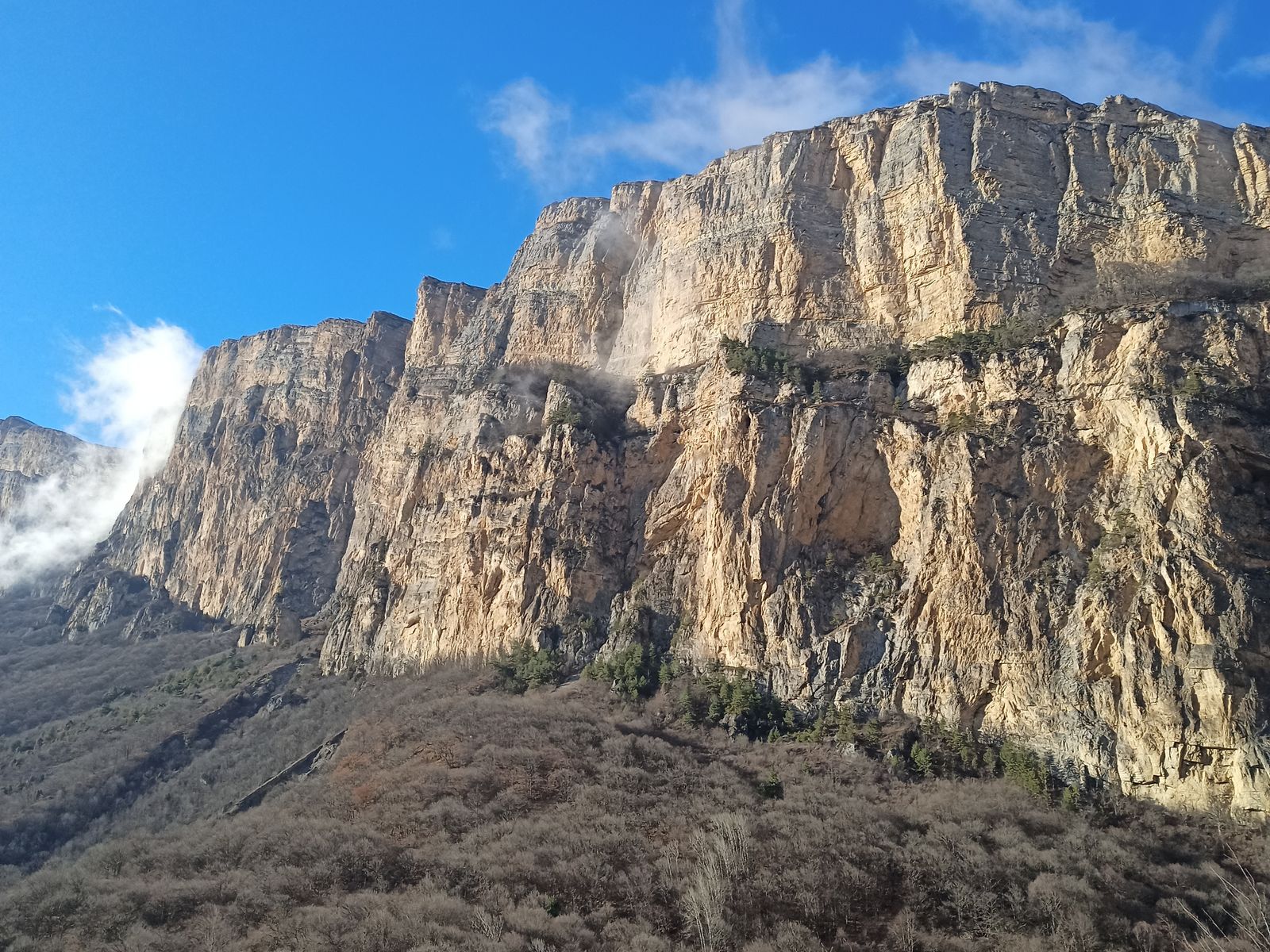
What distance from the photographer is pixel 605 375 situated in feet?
210

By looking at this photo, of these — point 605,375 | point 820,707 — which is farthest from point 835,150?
point 820,707

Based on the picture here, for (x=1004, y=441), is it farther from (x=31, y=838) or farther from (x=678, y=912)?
(x=31, y=838)

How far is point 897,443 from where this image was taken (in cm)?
4375

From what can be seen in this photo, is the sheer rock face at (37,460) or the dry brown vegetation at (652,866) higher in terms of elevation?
the sheer rock face at (37,460)

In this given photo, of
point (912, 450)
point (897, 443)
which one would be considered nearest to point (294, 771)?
point (897, 443)

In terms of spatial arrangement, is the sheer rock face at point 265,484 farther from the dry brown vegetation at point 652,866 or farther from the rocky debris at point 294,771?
the dry brown vegetation at point 652,866

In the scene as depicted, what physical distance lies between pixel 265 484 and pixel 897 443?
58.1 metres

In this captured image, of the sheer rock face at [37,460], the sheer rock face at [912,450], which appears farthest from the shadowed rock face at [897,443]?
the sheer rock face at [37,460]

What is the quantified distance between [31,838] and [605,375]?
1553 inches

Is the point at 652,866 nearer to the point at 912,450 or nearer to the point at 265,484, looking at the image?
the point at 912,450

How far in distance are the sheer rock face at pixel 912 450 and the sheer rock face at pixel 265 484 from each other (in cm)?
954

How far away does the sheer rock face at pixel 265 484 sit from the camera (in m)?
77.8

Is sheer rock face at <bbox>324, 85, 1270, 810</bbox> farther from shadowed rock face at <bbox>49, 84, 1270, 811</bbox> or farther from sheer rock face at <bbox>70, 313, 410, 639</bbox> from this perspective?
sheer rock face at <bbox>70, 313, 410, 639</bbox>

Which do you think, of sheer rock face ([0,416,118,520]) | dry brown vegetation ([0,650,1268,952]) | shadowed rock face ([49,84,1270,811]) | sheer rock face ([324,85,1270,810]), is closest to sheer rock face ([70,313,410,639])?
shadowed rock face ([49,84,1270,811])
